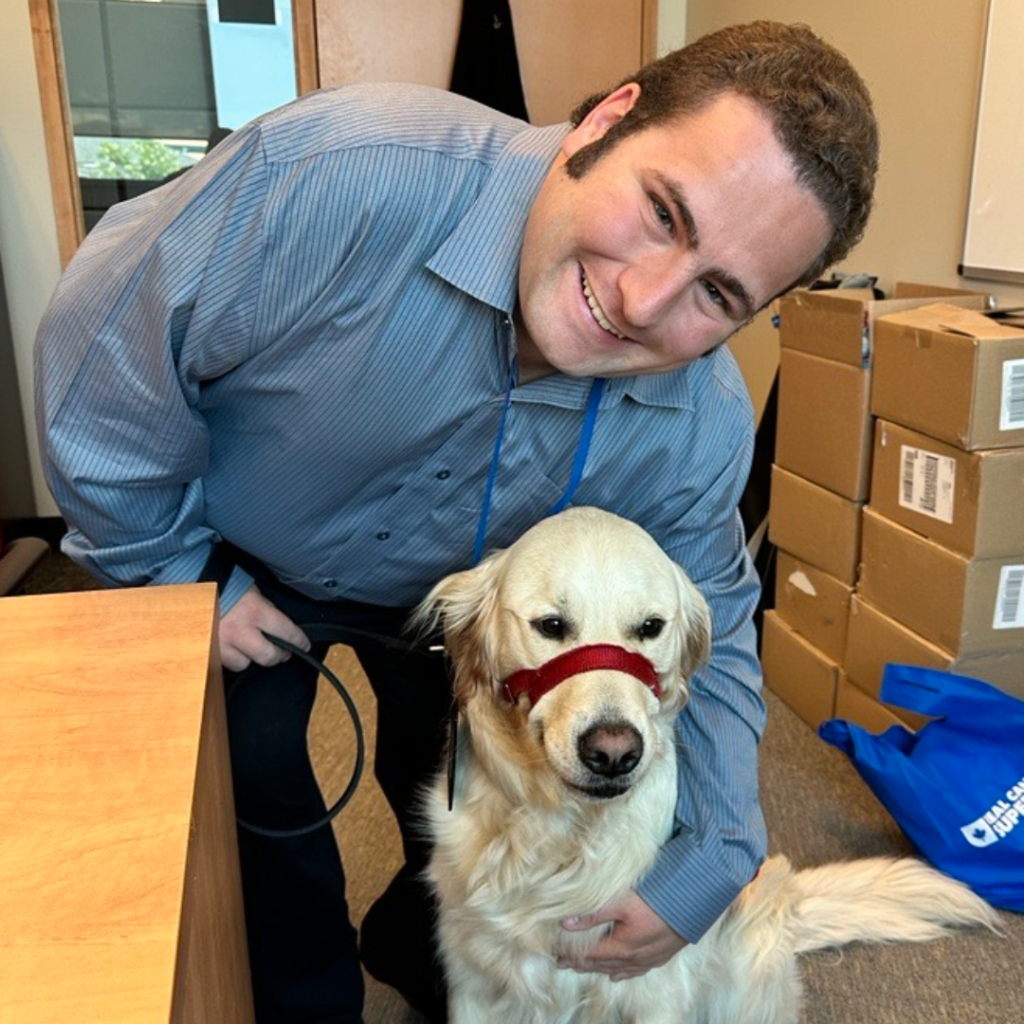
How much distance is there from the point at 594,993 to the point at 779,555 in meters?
1.53

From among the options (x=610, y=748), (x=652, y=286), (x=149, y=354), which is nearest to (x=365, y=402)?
(x=149, y=354)

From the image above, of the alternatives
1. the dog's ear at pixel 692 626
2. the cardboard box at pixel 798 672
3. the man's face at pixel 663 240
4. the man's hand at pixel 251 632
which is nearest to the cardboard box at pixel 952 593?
the cardboard box at pixel 798 672

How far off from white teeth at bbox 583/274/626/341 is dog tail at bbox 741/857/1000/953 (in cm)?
93

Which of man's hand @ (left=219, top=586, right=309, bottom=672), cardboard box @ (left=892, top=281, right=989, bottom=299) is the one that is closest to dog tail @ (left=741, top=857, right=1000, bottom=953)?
man's hand @ (left=219, top=586, right=309, bottom=672)

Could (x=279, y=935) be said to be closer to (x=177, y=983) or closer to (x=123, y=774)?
(x=123, y=774)

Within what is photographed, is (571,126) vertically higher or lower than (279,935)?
higher

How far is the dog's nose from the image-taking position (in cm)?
97

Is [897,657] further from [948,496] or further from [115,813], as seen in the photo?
[115,813]

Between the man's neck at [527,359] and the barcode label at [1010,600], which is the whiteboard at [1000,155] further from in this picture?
the man's neck at [527,359]

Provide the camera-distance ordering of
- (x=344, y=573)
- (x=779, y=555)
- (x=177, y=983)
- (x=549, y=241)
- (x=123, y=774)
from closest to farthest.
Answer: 1. (x=177, y=983)
2. (x=123, y=774)
3. (x=549, y=241)
4. (x=344, y=573)
5. (x=779, y=555)

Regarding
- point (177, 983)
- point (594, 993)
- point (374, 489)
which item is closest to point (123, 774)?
point (177, 983)

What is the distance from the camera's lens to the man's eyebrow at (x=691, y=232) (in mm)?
890

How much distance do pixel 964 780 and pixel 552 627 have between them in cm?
108

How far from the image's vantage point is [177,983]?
19.7 inches
